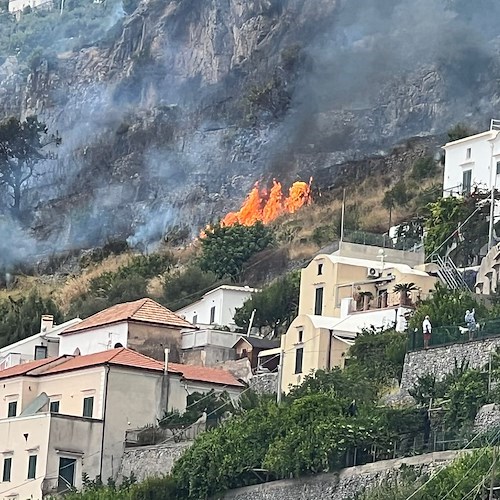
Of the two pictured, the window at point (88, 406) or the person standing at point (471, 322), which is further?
the window at point (88, 406)

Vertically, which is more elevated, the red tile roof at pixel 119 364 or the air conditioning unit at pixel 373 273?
the air conditioning unit at pixel 373 273

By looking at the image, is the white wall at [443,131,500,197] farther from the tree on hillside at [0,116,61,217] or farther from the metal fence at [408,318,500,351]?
the tree on hillside at [0,116,61,217]

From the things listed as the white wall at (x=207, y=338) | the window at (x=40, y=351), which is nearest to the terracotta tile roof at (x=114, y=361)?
the white wall at (x=207, y=338)

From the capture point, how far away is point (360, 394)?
66500 mm

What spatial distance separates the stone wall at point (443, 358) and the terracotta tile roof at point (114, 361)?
1148cm

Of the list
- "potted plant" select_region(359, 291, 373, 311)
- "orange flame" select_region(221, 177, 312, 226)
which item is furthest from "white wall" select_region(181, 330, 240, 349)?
"orange flame" select_region(221, 177, 312, 226)

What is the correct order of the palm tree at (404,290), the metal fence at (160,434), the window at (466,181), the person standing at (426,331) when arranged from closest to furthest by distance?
the person standing at (426,331)
the metal fence at (160,434)
the palm tree at (404,290)
the window at (466,181)

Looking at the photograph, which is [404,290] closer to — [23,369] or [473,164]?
[23,369]

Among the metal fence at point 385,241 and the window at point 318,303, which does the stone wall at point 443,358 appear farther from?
the metal fence at point 385,241

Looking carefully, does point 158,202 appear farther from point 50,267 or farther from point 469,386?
point 469,386

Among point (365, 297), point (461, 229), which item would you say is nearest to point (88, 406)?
point (365, 297)

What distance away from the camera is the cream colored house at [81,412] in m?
71.8

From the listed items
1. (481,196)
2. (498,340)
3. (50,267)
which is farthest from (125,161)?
(498,340)

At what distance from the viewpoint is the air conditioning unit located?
79.0m
